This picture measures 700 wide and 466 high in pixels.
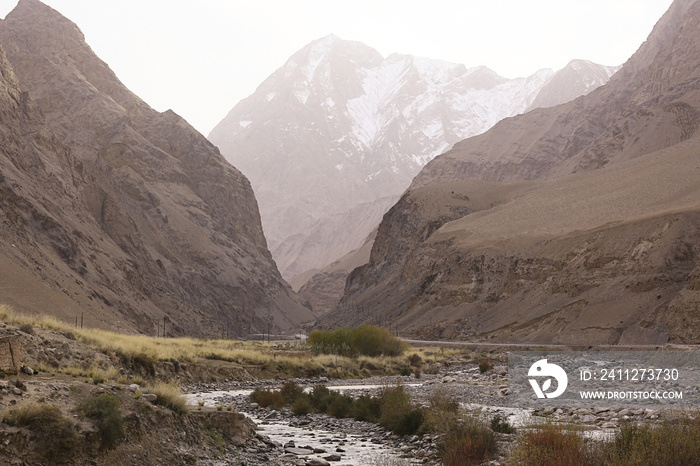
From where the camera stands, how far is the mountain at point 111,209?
81.2 m

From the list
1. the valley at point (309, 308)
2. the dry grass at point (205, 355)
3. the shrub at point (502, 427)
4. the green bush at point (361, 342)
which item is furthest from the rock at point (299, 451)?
the green bush at point (361, 342)

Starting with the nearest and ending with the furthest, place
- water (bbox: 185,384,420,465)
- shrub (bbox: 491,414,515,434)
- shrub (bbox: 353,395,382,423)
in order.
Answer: water (bbox: 185,384,420,465) → shrub (bbox: 491,414,515,434) → shrub (bbox: 353,395,382,423)

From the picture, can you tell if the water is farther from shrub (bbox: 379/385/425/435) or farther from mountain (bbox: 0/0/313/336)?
mountain (bbox: 0/0/313/336)

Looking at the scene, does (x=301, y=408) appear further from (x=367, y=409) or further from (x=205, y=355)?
(x=205, y=355)

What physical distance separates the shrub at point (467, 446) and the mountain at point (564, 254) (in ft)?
184

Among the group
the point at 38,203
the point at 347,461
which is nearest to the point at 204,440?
the point at 347,461

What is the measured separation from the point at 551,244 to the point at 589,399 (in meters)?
79.5

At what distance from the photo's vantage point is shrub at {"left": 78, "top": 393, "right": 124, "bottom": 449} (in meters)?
14.4

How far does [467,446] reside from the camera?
16.8 meters

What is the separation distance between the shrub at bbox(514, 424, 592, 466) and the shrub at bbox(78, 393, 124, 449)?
26.6ft

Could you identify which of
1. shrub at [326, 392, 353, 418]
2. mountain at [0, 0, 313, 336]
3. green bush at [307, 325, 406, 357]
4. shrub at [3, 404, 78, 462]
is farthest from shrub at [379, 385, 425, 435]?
mountain at [0, 0, 313, 336]

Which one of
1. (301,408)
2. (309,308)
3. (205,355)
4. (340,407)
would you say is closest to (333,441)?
(340,407)

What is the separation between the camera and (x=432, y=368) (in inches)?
2301

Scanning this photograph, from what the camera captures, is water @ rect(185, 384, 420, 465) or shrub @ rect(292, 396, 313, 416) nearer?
water @ rect(185, 384, 420, 465)
